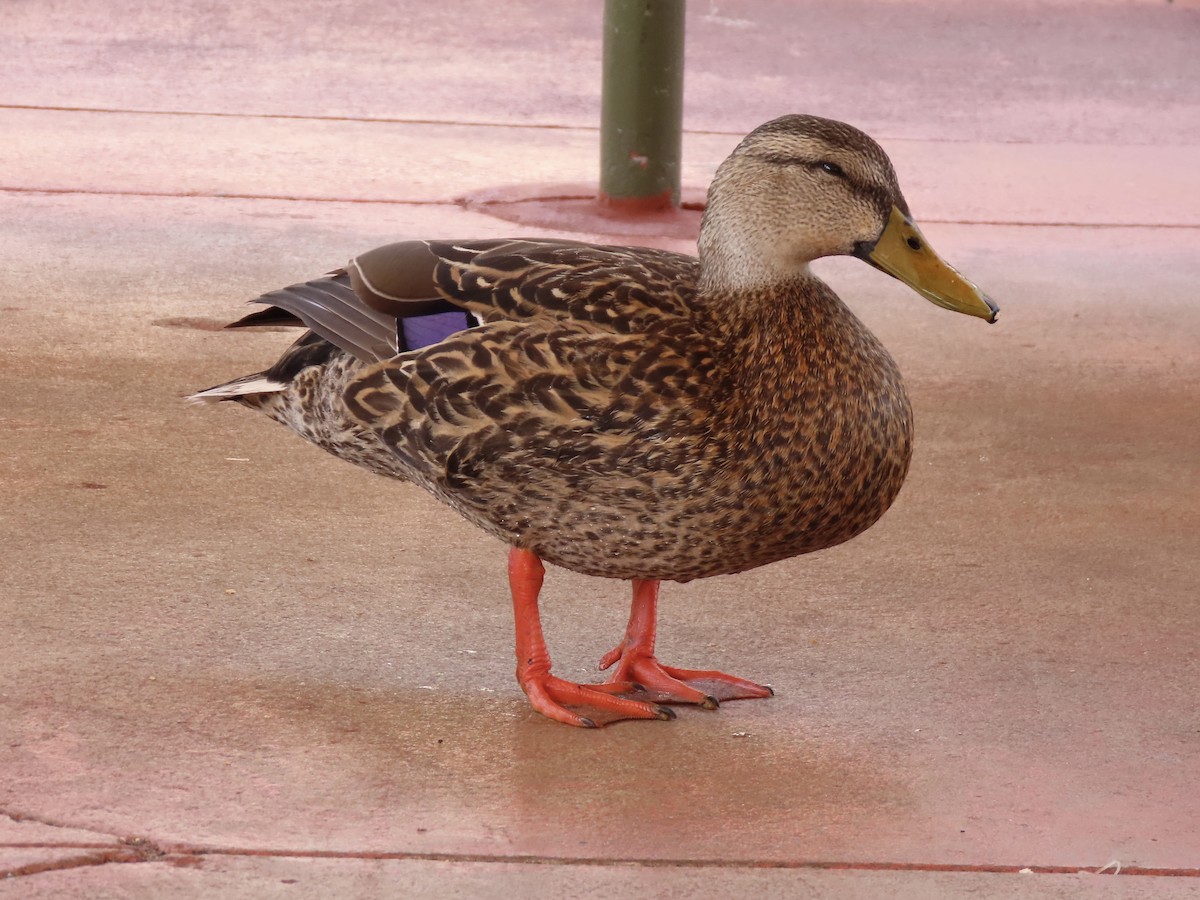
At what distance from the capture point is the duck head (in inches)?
144

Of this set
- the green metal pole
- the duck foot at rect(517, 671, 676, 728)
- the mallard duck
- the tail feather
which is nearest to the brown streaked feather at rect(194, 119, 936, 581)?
the mallard duck

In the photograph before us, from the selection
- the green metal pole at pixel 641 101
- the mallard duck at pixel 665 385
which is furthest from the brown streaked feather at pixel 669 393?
the green metal pole at pixel 641 101

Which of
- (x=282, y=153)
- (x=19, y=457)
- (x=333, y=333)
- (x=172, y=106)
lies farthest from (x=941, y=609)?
(x=172, y=106)

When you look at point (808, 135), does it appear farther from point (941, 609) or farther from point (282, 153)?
point (282, 153)

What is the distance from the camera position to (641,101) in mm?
8008

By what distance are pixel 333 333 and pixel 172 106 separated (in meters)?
6.16

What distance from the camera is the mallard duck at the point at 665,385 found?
362 cm

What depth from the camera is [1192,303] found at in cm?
711

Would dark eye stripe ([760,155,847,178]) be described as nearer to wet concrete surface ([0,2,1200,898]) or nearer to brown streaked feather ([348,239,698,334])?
brown streaked feather ([348,239,698,334])

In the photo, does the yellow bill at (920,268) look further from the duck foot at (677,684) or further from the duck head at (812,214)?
the duck foot at (677,684)

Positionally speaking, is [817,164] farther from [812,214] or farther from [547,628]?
[547,628]

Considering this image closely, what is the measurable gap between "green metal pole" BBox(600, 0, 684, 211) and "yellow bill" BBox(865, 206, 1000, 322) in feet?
14.4

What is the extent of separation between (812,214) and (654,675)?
3.47 feet

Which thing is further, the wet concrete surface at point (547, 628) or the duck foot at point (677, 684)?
the duck foot at point (677, 684)
